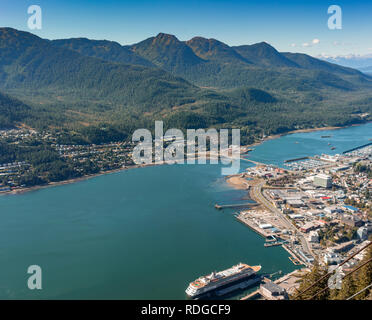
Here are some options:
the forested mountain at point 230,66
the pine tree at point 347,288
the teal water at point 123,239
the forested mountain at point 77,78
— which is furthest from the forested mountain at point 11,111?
the forested mountain at point 230,66

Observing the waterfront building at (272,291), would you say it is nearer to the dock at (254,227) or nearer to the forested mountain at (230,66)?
the dock at (254,227)

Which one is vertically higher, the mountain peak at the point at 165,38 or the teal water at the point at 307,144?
the mountain peak at the point at 165,38

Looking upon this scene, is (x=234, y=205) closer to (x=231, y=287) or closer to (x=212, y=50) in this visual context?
(x=231, y=287)

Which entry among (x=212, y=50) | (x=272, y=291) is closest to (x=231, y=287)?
(x=272, y=291)

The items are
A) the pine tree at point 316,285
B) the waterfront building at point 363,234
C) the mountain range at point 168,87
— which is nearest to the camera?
the pine tree at point 316,285

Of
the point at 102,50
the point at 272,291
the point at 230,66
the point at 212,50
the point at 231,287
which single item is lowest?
the point at 231,287

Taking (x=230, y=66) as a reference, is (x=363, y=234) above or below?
below
